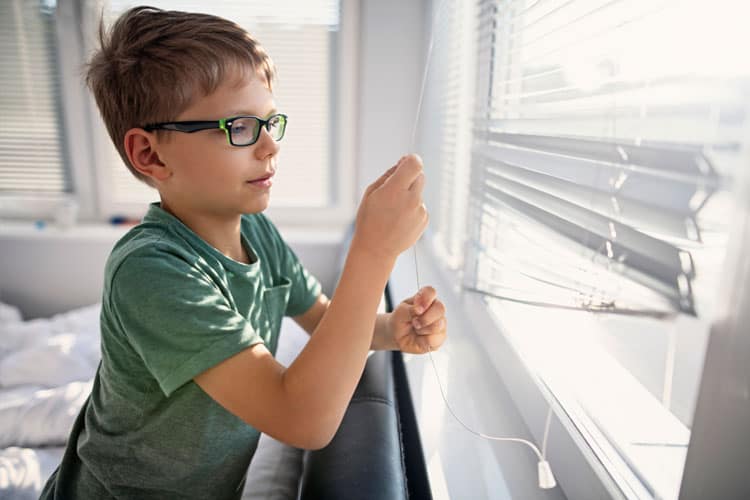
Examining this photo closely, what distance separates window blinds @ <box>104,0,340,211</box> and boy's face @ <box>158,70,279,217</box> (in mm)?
1473

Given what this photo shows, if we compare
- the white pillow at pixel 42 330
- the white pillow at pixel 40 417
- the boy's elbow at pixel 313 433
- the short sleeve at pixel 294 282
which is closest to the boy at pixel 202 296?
the boy's elbow at pixel 313 433

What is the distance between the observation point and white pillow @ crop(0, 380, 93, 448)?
107cm

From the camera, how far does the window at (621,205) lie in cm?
35

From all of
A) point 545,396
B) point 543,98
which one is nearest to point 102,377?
point 545,396

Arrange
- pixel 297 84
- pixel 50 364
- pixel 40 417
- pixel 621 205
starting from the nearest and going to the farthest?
1. pixel 621 205
2. pixel 40 417
3. pixel 50 364
4. pixel 297 84

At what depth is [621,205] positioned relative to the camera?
1.48ft

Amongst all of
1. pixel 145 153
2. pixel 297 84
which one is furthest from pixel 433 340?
pixel 297 84

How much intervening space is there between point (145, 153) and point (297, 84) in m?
1.52

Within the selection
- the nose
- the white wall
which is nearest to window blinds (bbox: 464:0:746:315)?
the nose

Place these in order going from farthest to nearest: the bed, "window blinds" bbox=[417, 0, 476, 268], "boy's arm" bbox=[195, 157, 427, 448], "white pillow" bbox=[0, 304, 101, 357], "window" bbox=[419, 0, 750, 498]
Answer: "white pillow" bbox=[0, 304, 101, 357]
"window blinds" bbox=[417, 0, 476, 268]
the bed
"boy's arm" bbox=[195, 157, 427, 448]
"window" bbox=[419, 0, 750, 498]

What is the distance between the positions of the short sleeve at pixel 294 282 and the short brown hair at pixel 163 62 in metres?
0.31

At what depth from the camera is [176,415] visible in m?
0.65

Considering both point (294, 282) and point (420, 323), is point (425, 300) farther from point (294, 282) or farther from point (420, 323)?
point (294, 282)

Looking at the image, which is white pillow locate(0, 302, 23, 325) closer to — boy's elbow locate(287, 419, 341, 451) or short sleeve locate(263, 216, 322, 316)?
short sleeve locate(263, 216, 322, 316)
